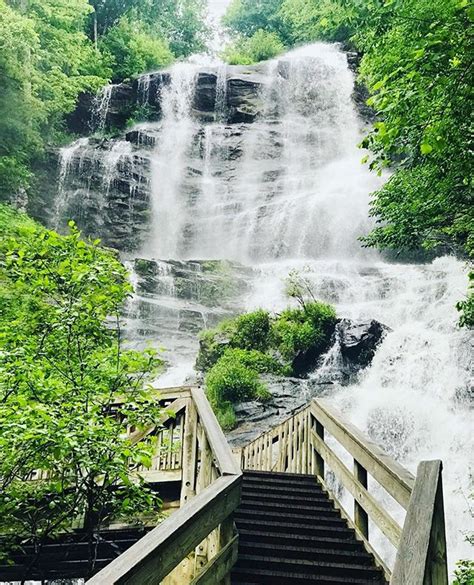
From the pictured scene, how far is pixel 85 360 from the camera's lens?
522 centimetres

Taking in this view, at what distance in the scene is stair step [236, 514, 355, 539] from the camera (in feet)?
14.7

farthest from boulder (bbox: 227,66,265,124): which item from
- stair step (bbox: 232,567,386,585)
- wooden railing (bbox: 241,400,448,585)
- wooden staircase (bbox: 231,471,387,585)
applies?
stair step (bbox: 232,567,386,585)

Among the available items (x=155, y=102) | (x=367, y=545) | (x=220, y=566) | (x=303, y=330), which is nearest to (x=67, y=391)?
(x=220, y=566)

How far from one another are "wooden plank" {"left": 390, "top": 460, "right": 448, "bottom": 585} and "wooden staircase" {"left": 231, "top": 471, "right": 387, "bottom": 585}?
6.37ft

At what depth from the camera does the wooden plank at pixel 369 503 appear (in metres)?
3.40

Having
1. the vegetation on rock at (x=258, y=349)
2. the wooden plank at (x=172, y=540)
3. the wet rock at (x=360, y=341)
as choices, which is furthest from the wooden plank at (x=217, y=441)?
the wet rock at (x=360, y=341)

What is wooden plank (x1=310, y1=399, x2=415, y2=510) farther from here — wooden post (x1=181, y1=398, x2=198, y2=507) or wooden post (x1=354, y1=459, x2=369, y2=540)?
wooden post (x1=181, y1=398, x2=198, y2=507)

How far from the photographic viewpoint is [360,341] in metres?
14.8

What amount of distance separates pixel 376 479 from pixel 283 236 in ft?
69.9

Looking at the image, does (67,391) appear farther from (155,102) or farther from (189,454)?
(155,102)

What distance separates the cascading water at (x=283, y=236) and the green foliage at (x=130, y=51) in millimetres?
3990

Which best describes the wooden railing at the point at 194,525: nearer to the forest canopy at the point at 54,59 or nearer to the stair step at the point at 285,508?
the stair step at the point at 285,508

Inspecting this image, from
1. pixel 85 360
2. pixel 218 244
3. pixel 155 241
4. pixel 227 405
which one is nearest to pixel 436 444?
pixel 227 405

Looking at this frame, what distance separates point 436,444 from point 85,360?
27.2 feet
